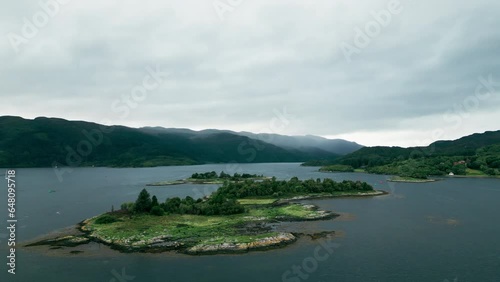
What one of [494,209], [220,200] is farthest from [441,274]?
[494,209]

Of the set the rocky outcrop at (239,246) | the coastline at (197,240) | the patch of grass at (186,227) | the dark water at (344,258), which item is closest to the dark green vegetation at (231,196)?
the patch of grass at (186,227)

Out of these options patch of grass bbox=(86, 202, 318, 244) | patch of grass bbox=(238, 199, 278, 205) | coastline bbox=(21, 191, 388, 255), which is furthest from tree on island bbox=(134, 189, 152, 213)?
patch of grass bbox=(238, 199, 278, 205)

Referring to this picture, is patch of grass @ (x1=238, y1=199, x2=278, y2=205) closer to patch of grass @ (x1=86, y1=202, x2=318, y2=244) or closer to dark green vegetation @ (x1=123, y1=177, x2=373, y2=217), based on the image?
dark green vegetation @ (x1=123, y1=177, x2=373, y2=217)

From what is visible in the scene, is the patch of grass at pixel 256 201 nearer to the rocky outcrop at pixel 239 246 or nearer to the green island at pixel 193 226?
the green island at pixel 193 226

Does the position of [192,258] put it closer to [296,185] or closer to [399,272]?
[399,272]

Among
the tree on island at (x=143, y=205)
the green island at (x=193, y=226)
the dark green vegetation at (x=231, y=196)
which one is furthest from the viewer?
the dark green vegetation at (x=231, y=196)

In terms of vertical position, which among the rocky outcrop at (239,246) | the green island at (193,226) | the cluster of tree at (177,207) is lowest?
the rocky outcrop at (239,246)

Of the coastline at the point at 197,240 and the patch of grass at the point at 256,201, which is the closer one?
the coastline at the point at 197,240

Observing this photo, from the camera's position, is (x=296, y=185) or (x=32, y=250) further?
(x=296, y=185)
